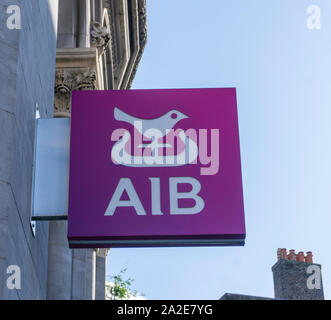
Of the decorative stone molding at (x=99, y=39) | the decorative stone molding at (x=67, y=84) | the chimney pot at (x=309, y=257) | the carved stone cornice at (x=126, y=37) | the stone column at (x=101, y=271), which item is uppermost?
the carved stone cornice at (x=126, y=37)

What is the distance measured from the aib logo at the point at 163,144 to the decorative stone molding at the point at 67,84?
32.9ft

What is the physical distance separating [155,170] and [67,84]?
432 inches

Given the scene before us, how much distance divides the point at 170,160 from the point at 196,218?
81 cm

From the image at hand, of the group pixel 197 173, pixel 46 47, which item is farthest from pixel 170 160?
pixel 46 47

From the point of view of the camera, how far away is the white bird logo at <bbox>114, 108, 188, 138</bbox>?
11.4 meters

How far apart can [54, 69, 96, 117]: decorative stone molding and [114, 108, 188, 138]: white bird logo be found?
32.7ft

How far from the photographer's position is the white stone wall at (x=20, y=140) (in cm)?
933

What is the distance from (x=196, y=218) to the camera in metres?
10.9

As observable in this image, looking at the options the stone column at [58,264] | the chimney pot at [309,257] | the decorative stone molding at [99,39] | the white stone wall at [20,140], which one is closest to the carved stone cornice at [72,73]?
the decorative stone molding at [99,39]

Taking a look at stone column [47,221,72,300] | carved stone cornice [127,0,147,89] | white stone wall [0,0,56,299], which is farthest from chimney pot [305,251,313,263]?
white stone wall [0,0,56,299]

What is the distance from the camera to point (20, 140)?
33.8ft

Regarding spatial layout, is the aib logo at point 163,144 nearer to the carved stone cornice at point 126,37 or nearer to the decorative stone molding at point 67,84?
the decorative stone molding at point 67,84

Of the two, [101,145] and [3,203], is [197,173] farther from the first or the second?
[3,203]

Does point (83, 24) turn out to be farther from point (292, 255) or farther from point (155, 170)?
point (292, 255)
